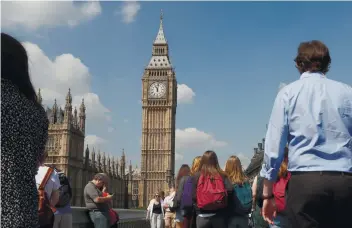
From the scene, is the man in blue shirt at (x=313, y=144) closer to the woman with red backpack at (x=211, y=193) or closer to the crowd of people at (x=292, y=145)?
the crowd of people at (x=292, y=145)

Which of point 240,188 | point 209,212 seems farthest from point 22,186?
point 240,188

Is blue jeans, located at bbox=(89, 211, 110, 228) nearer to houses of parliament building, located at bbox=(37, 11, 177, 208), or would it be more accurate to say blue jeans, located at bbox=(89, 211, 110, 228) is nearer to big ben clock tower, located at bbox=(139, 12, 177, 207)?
houses of parliament building, located at bbox=(37, 11, 177, 208)

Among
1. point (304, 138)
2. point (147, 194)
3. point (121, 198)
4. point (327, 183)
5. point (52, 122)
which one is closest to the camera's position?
point (327, 183)

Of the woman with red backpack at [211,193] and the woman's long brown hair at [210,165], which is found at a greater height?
the woman's long brown hair at [210,165]

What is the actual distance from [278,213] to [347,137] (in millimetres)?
2702

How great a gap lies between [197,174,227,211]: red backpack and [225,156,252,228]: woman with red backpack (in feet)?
1.49

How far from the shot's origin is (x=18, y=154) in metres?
2.66

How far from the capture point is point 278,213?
572 cm

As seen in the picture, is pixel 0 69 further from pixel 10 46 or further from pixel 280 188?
pixel 280 188

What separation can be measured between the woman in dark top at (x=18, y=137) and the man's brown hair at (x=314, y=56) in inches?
65.9

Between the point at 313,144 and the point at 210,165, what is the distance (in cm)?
334

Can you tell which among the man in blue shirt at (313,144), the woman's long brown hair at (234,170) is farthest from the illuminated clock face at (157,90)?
the man in blue shirt at (313,144)

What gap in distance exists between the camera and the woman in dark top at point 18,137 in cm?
261

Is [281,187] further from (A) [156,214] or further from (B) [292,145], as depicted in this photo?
(A) [156,214]
